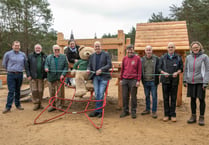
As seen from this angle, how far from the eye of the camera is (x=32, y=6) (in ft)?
84.8

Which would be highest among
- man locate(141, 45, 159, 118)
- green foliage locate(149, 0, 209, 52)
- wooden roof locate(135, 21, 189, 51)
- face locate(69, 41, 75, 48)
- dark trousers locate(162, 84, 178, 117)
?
green foliage locate(149, 0, 209, 52)

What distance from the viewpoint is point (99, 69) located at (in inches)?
186

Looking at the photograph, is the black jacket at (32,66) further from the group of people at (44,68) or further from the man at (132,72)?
the man at (132,72)

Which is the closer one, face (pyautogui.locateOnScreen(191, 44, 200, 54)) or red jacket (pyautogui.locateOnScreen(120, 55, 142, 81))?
face (pyautogui.locateOnScreen(191, 44, 200, 54))

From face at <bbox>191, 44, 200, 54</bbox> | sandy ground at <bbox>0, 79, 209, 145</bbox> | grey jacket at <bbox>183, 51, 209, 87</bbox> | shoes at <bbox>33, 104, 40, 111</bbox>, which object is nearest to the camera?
sandy ground at <bbox>0, 79, 209, 145</bbox>

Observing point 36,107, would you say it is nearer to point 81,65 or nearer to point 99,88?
point 81,65

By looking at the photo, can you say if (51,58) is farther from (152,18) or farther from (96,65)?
(152,18)

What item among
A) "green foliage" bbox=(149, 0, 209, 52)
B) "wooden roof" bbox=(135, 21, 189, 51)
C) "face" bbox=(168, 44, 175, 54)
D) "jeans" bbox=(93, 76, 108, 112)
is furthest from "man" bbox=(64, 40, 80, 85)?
"green foliage" bbox=(149, 0, 209, 52)

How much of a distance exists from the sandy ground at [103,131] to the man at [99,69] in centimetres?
55

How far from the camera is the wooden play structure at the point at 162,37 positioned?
579cm

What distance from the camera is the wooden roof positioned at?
581 cm

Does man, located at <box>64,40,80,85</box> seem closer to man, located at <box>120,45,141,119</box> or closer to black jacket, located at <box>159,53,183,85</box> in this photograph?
man, located at <box>120,45,141,119</box>

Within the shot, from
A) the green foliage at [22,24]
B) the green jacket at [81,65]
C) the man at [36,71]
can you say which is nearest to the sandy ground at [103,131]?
the man at [36,71]

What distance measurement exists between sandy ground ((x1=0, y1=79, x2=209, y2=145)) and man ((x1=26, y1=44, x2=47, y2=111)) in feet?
2.54
